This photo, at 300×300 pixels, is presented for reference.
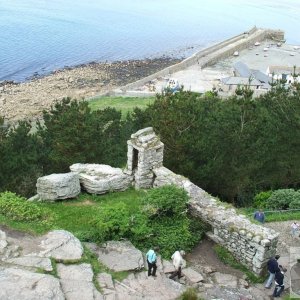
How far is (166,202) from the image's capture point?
1734 cm

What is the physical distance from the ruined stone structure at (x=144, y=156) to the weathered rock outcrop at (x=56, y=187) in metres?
2.75

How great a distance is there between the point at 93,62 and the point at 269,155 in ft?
202

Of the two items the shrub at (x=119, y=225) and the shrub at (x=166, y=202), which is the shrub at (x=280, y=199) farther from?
the shrub at (x=119, y=225)

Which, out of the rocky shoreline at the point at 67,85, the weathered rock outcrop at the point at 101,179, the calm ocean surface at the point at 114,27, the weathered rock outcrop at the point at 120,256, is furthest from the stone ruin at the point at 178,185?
the calm ocean surface at the point at 114,27

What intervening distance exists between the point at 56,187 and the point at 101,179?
2028 mm

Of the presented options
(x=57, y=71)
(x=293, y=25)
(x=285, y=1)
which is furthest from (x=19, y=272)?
(x=285, y=1)

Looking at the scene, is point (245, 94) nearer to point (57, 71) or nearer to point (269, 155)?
point (269, 155)

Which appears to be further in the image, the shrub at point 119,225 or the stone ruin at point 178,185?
the shrub at point 119,225

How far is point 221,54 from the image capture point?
84.8 meters

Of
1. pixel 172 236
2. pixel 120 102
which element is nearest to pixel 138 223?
pixel 172 236

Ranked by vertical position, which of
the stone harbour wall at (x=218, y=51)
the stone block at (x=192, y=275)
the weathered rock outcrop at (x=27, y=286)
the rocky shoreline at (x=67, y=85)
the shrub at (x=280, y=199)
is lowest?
the rocky shoreline at (x=67, y=85)

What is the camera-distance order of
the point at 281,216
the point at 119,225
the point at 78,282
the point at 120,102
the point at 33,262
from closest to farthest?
the point at 78,282
the point at 33,262
the point at 119,225
the point at 281,216
the point at 120,102

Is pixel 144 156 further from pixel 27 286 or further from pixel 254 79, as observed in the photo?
pixel 254 79

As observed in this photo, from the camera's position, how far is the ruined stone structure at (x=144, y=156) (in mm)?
20562
